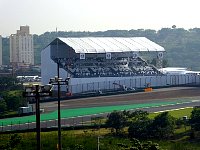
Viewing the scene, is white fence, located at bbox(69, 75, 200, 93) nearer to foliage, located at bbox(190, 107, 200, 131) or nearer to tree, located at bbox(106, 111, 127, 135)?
tree, located at bbox(106, 111, 127, 135)

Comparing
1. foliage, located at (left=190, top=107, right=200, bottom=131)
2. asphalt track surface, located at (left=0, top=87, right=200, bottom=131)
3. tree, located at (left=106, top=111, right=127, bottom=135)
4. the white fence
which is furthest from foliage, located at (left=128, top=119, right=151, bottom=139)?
the white fence

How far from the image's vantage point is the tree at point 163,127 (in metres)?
32.8

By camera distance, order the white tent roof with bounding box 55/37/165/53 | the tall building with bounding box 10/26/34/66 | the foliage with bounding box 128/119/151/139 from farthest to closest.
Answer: the tall building with bounding box 10/26/34/66 → the white tent roof with bounding box 55/37/165/53 → the foliage with bounding box 128/119/151/139

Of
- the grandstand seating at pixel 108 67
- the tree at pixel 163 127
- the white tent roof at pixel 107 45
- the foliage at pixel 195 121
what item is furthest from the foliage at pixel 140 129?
the white tent roof at pixel 107 45

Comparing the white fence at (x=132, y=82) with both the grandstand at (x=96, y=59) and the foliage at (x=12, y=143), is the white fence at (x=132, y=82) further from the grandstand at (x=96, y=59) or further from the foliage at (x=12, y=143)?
the foliage at (x=12, y=143)

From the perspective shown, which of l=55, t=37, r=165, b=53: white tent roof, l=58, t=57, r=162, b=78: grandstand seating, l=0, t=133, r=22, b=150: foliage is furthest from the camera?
l=55, t=37, r=165, b=53: white tent roof

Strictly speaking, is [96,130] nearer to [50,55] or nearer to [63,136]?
[63,136]

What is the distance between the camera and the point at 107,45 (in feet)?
249

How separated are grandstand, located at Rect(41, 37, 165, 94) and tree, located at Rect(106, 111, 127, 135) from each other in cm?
2943

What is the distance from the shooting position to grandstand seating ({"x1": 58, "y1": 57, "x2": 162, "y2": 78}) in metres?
69.8

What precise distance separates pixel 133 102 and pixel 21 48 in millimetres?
96511

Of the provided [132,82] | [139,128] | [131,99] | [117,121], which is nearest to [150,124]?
[139,128]

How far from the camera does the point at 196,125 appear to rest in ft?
111

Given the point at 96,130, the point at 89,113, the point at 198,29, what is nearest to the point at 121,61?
the point at 89,113
